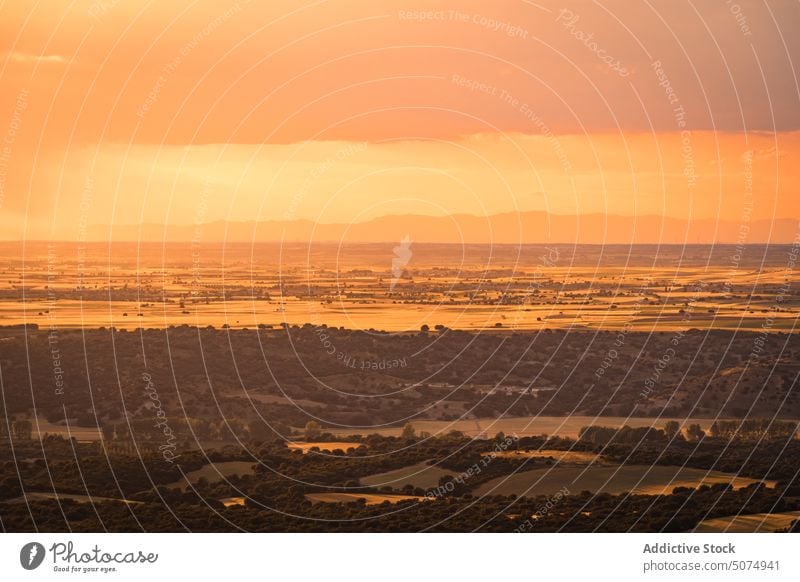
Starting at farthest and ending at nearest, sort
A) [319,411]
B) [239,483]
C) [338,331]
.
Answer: [338,331]
[319,411]
[239,483]

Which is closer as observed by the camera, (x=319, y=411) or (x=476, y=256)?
(x=319, y=411)

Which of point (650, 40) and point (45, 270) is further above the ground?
point (650, 40)

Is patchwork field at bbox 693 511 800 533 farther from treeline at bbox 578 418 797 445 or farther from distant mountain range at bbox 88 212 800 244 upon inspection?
distant mountain range at bbox 88 212 800 244

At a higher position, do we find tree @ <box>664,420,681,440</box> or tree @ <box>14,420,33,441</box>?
tree @ <box>664,420,681,440</box>
